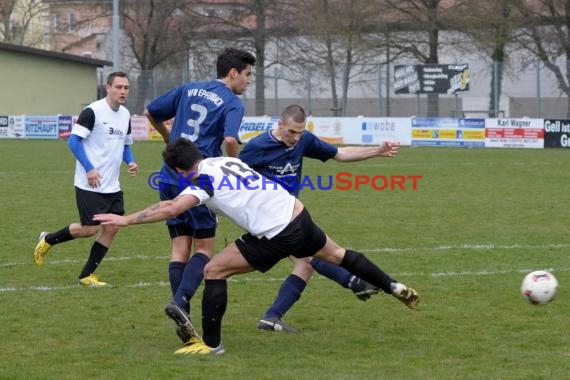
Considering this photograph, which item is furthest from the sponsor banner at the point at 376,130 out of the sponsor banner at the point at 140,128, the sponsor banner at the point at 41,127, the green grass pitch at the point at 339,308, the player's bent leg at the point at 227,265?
the player's bent leg at the point at 227,265

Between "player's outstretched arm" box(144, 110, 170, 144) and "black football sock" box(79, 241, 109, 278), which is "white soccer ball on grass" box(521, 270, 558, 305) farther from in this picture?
"black football sock" box(79, 241, 109, 278)

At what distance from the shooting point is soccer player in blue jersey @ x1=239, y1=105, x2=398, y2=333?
6.56 m

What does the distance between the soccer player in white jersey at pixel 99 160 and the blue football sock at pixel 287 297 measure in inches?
82.2

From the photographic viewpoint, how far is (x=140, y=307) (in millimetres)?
7574

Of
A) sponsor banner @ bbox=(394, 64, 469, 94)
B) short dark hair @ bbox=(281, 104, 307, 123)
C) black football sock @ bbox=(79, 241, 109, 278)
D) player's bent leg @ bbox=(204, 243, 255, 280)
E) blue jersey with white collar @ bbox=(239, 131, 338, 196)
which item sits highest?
sponsor banner @ bbox=(394, 64, 469, 94)

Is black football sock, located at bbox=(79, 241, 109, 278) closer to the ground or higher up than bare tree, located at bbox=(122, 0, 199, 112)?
closer to the ground

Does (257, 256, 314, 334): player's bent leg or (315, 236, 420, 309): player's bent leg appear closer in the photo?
(315, 236, 420, 309): player's bent leg

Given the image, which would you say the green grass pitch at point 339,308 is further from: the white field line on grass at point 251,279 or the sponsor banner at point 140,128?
the sponsor banner at point 140,128

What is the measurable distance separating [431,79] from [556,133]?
6.41 m

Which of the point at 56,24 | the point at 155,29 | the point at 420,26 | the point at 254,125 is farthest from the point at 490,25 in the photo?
the point at 56,24

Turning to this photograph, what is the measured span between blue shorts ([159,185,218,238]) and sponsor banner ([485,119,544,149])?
23333 millimetres

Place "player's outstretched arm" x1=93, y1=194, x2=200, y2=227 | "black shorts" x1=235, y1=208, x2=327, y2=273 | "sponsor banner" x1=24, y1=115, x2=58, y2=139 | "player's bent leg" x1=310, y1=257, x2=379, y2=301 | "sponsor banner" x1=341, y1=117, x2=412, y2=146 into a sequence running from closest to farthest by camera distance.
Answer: "player's outstretched arm" x1=93, y1=194, x2=200, y2=227 < "black shorts" x1=235, y1=208, x2=327, y2=273 < "player's bent leg" x1=310, y1=257, x2=379, y2=301 < "sponsor banner" x1=341, y1=117, x2=412, y2=146 < "sponsor banner" x1=24, y1=115, x2=58, y2=139

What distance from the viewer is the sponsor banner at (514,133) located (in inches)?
1143

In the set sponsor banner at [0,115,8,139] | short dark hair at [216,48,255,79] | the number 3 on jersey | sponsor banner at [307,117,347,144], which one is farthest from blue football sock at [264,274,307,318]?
sponsor banner at [0,115,8,139]
